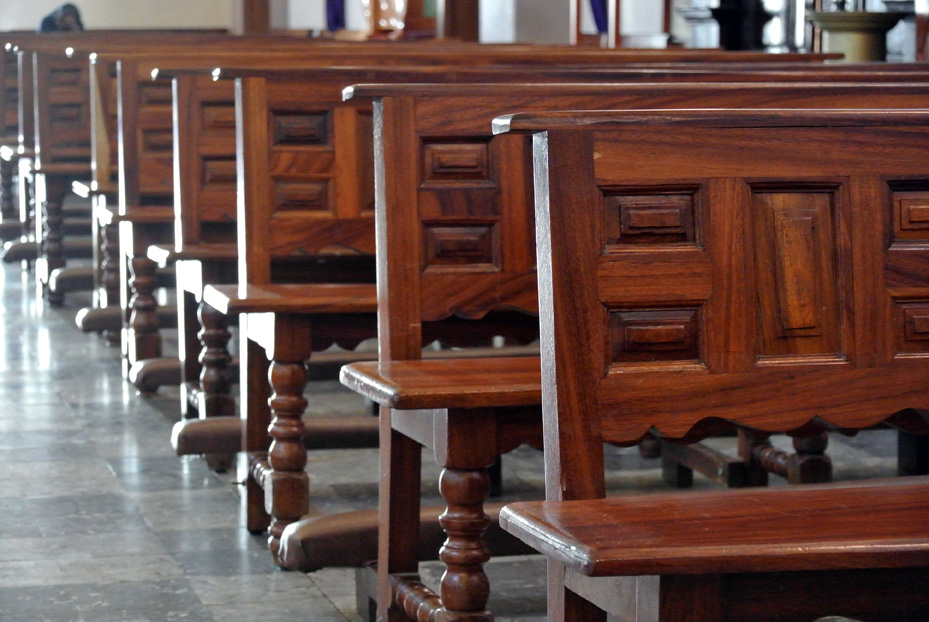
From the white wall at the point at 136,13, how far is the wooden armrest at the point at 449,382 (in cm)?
1323

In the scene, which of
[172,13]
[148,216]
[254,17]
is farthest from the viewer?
[172,13]

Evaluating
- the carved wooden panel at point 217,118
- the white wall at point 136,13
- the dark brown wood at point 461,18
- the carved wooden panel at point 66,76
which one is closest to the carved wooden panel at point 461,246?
the carved wooden panel at point 217,118

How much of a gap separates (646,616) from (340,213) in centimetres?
183

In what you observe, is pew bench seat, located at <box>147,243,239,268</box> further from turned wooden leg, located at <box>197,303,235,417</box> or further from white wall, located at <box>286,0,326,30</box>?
white wall, located at <box>286,0,326,30</box>

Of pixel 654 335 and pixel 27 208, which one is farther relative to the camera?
pixel 27 208

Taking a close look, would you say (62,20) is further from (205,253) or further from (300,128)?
(300,128)

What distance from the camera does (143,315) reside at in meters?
4.88

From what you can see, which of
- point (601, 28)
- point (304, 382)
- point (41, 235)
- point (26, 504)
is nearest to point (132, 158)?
point (26, 504)

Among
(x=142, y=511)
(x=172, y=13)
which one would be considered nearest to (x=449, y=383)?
(x=142, y=511)

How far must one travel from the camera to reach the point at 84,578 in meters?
2.86

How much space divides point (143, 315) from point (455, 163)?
2578mm

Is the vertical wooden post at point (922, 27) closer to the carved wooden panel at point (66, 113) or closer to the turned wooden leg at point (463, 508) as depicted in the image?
the carved wooden panel at point (66, 113)

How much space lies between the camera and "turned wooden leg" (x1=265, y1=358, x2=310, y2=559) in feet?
9.61

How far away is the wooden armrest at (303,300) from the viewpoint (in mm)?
2822
